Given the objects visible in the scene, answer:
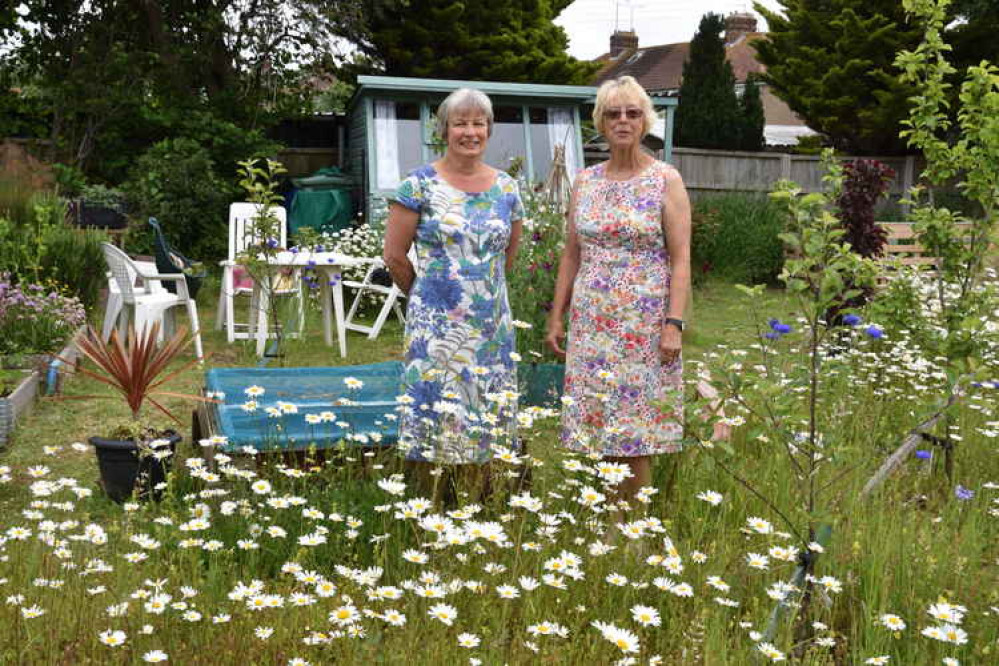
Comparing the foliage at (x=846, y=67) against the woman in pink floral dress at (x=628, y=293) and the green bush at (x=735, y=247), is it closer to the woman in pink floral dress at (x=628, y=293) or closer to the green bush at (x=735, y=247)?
the green bush at (x=735, y=247)

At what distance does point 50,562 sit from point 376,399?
221cm

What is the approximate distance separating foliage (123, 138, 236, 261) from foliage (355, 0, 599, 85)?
583cm

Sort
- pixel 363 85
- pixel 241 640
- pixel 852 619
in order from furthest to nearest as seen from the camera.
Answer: pixel 363 85 → pixel 852 619 → pixel 241 640

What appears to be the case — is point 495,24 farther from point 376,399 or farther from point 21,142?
point 376,399

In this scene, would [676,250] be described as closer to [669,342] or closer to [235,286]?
[669,342]

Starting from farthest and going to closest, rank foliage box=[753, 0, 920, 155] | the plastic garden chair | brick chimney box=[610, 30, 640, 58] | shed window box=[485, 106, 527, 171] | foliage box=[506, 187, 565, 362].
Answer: brick chimney box=[610, 30, 640, 58]
foliage box=[753, 0, 920, 155]
shed window box=[485, 106, 527, 171]
the plastic garden chair
foliage box=[506, 187, 565, 362]

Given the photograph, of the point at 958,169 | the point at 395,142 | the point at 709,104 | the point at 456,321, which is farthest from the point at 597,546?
the point at 709,104

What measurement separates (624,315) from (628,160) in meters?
0.55

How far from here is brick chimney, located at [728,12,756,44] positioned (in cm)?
3741

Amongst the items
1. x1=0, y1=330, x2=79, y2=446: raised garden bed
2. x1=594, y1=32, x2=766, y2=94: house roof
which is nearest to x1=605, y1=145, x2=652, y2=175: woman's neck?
x1=0, y1=330, x2=79, y2=446: raised garden bed

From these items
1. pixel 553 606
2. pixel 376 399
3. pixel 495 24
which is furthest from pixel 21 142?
pixel 553 606

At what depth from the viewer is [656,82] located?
35.8 meters

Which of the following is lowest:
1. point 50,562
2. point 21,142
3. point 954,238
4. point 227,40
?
point 50,562

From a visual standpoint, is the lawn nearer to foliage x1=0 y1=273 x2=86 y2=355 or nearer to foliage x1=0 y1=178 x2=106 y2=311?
foliage x1=0 y1=273 x2=86 y2=355
